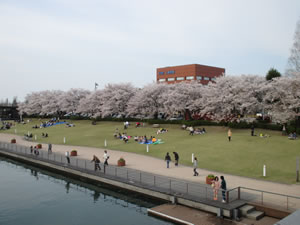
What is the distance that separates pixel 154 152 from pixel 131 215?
1744 cm

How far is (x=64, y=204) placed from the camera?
2112 cm

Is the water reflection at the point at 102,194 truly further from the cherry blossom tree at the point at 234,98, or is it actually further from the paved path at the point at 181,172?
the cherry blossom tree at the point at 234,98

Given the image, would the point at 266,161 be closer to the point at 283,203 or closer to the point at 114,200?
the point at 283,203

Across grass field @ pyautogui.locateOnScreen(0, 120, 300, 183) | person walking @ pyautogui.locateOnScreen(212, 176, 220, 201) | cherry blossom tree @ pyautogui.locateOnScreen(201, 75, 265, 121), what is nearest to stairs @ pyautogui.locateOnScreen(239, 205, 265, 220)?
person walking @ pyautogui.locateOnScreen(212, 176, 220, 201)

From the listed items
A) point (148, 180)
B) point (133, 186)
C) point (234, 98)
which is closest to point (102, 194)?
point (133, 186)

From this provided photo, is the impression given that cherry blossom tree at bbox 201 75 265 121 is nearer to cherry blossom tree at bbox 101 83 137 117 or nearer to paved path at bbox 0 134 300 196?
paved path at bbox 0 134 300 196

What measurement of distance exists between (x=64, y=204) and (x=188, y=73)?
10115 cm

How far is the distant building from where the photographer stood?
115 m

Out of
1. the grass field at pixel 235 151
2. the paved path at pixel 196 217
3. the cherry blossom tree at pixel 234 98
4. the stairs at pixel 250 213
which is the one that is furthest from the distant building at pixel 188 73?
the stairs at pixel 250 213

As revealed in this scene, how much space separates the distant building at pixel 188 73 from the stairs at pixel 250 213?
9726 centimetres

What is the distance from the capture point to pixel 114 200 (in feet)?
72.1

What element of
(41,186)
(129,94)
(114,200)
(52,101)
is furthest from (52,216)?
(52,101)

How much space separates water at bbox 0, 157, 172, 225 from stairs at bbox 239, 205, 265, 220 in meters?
5.02

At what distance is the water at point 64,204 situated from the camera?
1795cm
